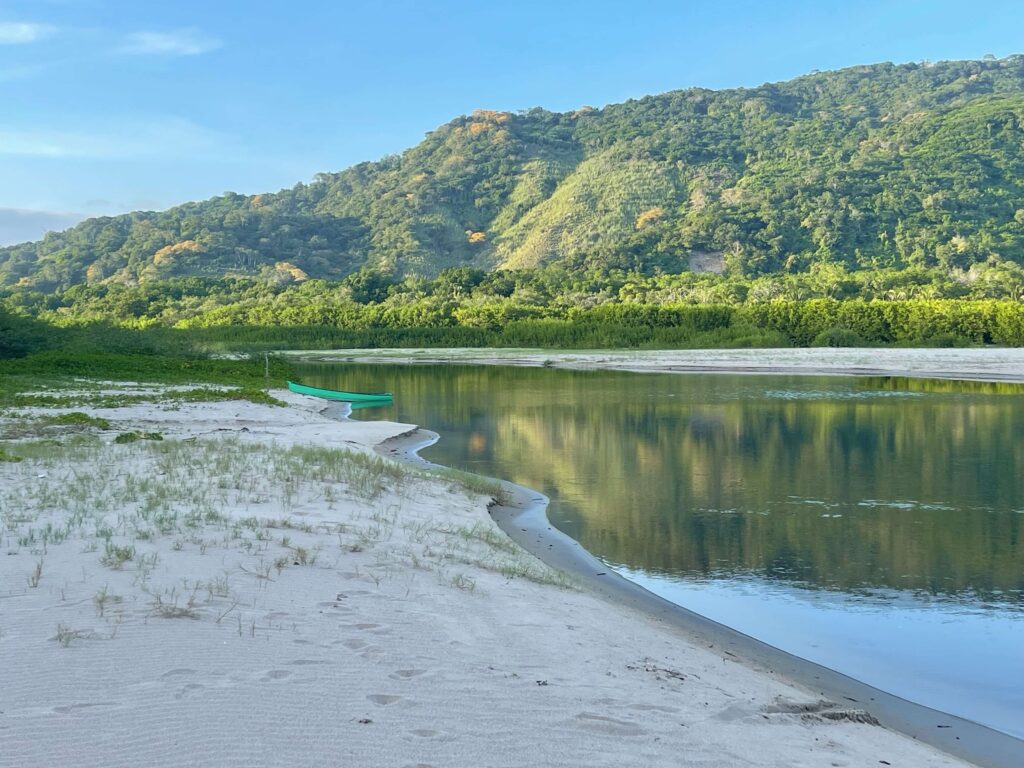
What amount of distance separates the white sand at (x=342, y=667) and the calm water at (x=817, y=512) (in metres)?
1.75

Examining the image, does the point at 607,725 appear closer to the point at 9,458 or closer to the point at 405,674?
the point at 405,674

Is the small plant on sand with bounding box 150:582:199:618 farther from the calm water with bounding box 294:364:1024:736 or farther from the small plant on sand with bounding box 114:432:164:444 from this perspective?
the small plant on sand with bounding box 114:432:164:444

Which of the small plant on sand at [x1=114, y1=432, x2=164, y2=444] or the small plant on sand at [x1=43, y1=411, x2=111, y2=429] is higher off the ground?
the small plant on sand at [x1=43, y1=411, x2=111, y2=429]

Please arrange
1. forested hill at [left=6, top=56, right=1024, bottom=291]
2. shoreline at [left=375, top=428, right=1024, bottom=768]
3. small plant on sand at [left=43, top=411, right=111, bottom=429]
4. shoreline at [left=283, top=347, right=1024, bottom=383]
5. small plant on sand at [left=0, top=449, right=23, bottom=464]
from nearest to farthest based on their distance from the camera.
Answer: shoreline at [left=375, top=428, right=1024, bottom=768] < small plant on sand at [left=0, top=449, right=23, bottom=464] < small plant on sand at [left=43, top=411, right=111, bottom=429] < shoreline at [left=283, top=347, right=1024, bottom=383] < forested hill at [left=6, top=56, right=1024, bottom=291]

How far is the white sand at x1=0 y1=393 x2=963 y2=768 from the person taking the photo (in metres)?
4.43

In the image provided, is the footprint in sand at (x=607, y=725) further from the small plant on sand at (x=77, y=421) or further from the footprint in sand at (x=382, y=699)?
the small plant on sand at (x=77, y=421)

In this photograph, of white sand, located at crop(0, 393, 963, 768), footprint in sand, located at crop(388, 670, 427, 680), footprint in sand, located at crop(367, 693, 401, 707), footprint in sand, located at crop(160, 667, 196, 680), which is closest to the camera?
white sand, located at crop(0, 393, 963, 768)

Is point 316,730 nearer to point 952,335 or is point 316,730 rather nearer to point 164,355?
point 164,355

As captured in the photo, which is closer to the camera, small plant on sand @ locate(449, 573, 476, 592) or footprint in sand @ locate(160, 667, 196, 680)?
footprint in sand @ locate(160, 667, 196, 680)

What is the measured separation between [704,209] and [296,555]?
167092 mm

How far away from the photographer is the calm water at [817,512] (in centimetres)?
829

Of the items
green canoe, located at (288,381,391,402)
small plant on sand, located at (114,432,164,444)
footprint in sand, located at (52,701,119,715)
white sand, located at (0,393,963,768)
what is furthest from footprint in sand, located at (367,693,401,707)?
green canoe, located at (288,381,391,402)

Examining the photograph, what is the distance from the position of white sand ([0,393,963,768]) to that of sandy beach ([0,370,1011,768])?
0.02 metres

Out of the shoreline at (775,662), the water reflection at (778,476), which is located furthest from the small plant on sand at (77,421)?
the shoreline at (775,662)
